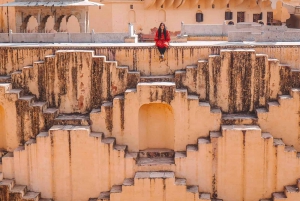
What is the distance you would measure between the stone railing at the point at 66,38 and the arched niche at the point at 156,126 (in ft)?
11.8

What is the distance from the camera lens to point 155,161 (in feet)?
71.8

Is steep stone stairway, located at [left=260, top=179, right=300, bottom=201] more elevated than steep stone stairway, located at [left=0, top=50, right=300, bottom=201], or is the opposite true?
steep stone stairway, located at [left=0, top=50, right=300, bottom=201]

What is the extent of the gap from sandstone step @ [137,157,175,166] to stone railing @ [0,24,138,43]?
17.1 ft

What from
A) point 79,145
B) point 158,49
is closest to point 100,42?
point 158,49

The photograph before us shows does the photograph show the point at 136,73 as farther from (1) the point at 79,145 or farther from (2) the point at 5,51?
(2) the point at 5,51

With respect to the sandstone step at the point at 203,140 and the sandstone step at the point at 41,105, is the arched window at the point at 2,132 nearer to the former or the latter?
the sandstone step at the point at 41,105

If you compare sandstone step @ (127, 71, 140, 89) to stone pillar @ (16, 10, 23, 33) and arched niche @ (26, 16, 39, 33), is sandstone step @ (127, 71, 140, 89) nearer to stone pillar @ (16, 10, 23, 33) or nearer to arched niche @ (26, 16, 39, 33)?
stone pillar @ (16, 10, 23, 33)

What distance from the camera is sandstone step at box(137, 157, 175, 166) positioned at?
851 inches

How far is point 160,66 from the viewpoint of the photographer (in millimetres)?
22938

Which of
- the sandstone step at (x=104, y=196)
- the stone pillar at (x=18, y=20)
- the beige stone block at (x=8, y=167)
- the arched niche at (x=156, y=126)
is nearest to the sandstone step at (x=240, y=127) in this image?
the arched niche at (x=156, y=126)

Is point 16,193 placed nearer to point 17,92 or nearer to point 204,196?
point 17,92

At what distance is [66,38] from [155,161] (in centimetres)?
643

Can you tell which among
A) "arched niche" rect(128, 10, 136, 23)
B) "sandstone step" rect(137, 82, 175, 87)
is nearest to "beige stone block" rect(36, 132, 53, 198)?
"sandstone step" rect(137, 82, 175, 87)

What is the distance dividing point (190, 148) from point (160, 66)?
324 centimetres
